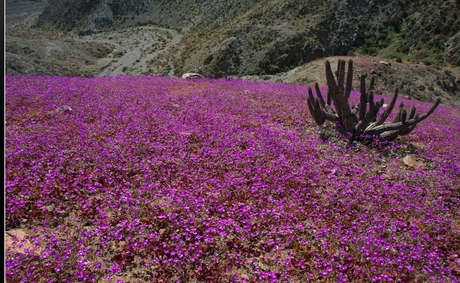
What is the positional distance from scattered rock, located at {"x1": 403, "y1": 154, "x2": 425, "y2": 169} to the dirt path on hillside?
50735 millimetres

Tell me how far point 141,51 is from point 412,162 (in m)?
87.5

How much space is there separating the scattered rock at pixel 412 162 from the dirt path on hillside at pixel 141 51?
5074 centimetres

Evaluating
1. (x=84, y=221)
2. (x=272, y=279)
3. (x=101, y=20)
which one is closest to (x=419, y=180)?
(x=272, y=279)

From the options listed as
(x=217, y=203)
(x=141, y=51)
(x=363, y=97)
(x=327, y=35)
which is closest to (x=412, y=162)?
(x=363, y=97)

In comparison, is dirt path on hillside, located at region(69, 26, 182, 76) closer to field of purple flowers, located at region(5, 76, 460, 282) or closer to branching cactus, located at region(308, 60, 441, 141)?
branching cactus, located at region(308, 60, 441, 141)

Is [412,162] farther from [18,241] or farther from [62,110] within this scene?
[62,110]

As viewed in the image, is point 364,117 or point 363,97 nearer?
point 363,97

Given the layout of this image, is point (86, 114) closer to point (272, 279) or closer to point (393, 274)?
point (272, 279)

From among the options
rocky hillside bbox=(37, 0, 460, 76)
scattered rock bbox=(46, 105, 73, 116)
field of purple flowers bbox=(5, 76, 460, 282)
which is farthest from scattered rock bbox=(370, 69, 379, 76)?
scattered rock bbox=(46, 105, 73, 116)

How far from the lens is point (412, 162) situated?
36.4ft

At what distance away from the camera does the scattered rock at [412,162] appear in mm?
10953

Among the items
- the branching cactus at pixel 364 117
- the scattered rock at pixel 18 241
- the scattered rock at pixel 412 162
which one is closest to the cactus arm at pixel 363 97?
the branching cactus at pixel 364 117

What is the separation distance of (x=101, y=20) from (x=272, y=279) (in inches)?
6665

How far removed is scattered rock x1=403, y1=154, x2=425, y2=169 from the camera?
35.9ft
